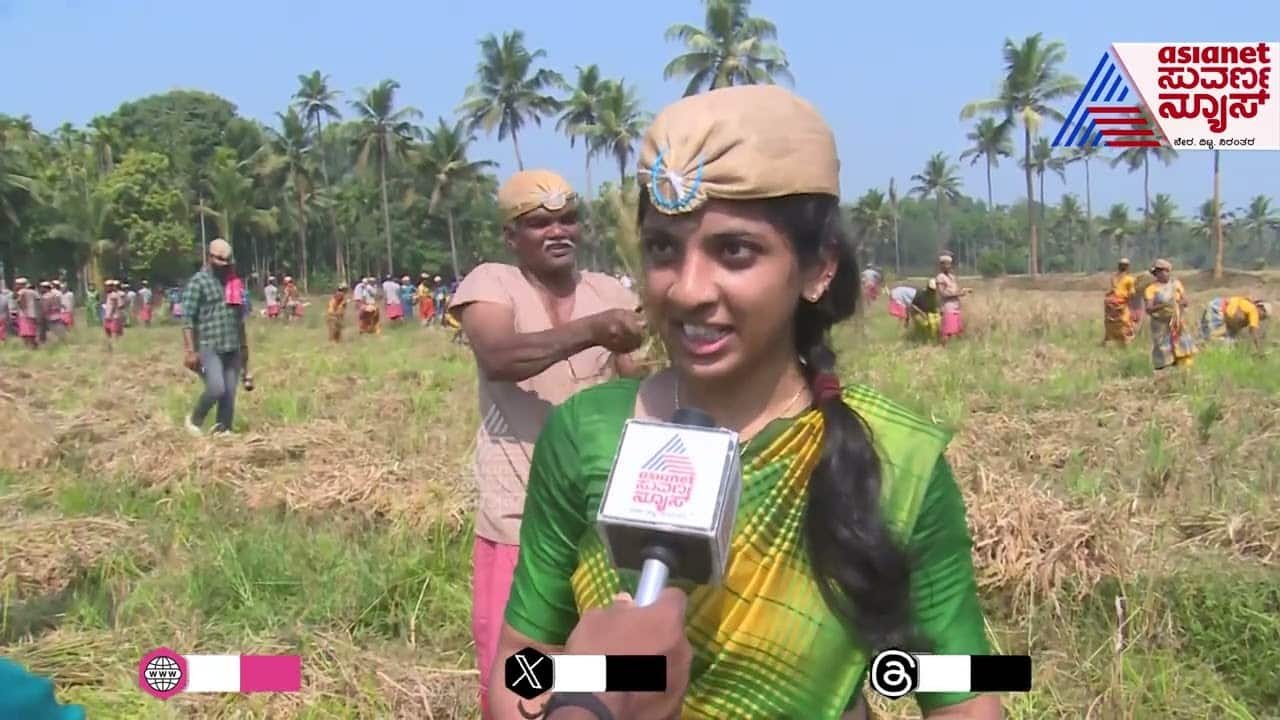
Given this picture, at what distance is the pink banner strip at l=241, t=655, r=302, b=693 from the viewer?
251 cm

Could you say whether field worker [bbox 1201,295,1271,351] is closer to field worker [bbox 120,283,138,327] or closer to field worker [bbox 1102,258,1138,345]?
field worker [bbox 1102,258,1138,345]

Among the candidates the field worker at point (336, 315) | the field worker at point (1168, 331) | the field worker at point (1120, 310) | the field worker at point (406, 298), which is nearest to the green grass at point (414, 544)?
the field worker at point (1168, 331)

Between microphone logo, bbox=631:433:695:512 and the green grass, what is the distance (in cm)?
59

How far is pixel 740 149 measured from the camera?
4.00ft

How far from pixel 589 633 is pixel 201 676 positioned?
1.95 m

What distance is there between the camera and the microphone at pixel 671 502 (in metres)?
0.98

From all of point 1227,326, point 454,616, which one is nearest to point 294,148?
point 1227,326

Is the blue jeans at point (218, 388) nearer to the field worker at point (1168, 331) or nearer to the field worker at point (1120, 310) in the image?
the field worker at point (1168, 331)

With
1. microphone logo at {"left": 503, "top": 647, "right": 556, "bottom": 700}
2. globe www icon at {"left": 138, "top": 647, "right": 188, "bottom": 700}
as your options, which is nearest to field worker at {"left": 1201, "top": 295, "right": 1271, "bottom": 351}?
globe www icon at {"left": 138, "top": 647, "right": 188, "bottom": 700}

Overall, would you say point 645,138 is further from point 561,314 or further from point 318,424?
point 318,424

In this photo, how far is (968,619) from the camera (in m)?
1.29

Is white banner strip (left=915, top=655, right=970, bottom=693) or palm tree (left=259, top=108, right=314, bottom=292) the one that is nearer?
white banner strip (left=915, top=655, right=970, bottom=693)

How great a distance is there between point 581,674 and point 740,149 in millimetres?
605

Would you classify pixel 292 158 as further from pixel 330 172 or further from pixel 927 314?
pixel 927 314
